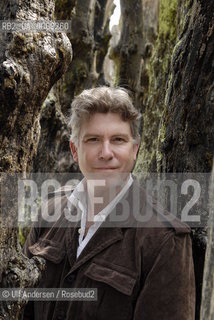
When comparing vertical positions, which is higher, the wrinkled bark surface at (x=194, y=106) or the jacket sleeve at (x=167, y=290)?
the wrinkled bark surface at (x=194, y=106)

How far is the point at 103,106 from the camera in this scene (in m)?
2.68

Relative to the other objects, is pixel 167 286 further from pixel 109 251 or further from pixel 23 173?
pixel 23 173

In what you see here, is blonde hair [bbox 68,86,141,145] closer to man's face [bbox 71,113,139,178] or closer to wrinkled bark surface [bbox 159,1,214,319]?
man's face [bbox 71,113,139,178]

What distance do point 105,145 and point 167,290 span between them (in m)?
0.87

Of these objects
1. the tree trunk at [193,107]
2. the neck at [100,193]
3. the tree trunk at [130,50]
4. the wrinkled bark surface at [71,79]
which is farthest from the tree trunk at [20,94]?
the tree trunk at [130,50]

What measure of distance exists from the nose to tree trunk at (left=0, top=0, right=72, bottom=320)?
452 mm

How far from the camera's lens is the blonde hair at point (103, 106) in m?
2.68

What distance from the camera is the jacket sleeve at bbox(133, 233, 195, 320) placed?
91.3 inches

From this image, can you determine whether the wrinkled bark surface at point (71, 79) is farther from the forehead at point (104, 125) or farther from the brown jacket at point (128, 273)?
the brown jacket at point (128, 273)

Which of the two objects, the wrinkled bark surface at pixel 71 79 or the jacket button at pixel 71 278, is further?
the wrinkled bark surface at pixel 71 79

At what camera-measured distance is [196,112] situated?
312 cm

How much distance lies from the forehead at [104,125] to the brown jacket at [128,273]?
1.36 ft

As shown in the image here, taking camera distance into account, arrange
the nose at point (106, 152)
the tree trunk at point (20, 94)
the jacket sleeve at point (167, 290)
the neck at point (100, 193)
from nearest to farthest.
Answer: the tree trunk at point (20, 94) < the jacket sleeve at point (167, 290) < the nose at point (106, 152) < the neck at point (100, 193)

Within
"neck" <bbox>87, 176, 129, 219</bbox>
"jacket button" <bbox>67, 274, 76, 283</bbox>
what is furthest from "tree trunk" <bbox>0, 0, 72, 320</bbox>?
"neck" <bbox>87, 176, 129, 219</bbox>
